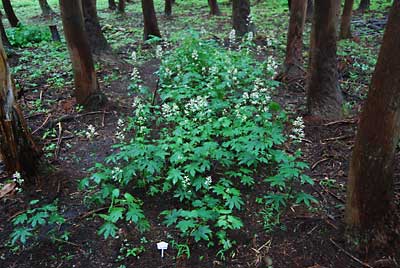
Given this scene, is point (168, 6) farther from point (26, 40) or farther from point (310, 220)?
point (310, 220)

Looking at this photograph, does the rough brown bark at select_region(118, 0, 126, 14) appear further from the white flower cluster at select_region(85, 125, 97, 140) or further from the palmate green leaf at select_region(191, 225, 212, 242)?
the palmate green leaf at select_region(191, 225, 212, 242)

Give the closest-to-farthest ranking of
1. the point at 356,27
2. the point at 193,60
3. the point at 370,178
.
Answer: the point at 370,178 → the point at 193,60 → the point at 356,27

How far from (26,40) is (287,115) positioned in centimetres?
913

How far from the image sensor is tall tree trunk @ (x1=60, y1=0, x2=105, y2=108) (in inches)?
225

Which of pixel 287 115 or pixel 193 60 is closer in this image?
pixel 287 115

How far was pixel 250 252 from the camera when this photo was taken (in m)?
3.40

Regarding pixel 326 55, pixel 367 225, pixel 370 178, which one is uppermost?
pixel 326 55

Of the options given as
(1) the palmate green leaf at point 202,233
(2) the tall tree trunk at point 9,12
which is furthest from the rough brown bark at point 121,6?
(1) the palmate green leaf at point 202,233

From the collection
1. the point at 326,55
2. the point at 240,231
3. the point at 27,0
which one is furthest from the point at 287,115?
the point at 27,0

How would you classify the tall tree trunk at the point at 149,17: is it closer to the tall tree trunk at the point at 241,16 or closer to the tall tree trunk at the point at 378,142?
the tall tree trunk at the point at 241,16

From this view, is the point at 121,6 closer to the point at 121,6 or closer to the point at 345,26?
the point at 121,6

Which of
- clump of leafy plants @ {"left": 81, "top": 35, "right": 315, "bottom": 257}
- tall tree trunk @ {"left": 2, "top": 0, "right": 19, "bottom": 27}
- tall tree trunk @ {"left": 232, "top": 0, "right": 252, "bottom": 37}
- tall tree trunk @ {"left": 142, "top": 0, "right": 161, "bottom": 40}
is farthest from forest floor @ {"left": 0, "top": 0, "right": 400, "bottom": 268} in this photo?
tall tree trunk @ {"left": 2, "top": 0, "right": 19, "bottom": 27}

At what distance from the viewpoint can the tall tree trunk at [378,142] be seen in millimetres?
2748

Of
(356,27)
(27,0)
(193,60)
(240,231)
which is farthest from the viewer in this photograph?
(27,0)
